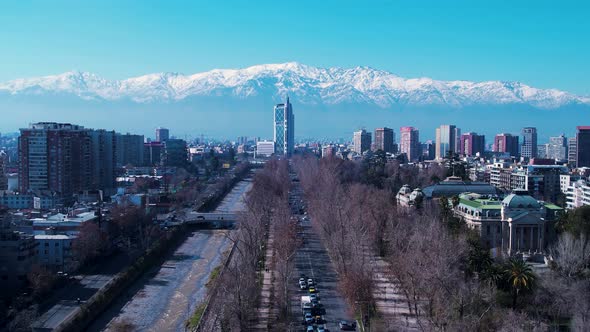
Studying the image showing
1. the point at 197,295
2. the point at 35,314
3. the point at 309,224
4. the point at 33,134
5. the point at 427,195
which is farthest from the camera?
the point at 33,134

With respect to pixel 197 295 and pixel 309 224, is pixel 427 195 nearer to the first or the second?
pixel 309 224

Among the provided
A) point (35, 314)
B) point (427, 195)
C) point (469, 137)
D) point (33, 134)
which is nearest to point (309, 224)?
point (427, 195)

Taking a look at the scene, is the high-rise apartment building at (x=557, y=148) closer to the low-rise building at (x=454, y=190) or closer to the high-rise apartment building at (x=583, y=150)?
the high-rise apartment building at (x=583, y=150)

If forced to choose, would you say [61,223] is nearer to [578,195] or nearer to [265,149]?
[578,195]

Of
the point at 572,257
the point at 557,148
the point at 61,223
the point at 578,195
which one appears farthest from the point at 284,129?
the point at 572,257

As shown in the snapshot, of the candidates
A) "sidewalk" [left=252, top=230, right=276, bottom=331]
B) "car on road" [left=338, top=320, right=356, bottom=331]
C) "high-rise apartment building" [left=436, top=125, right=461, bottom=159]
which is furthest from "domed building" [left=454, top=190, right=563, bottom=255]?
"high-rise apartment building" [left=436, top=125, right=461, bottom=159]
